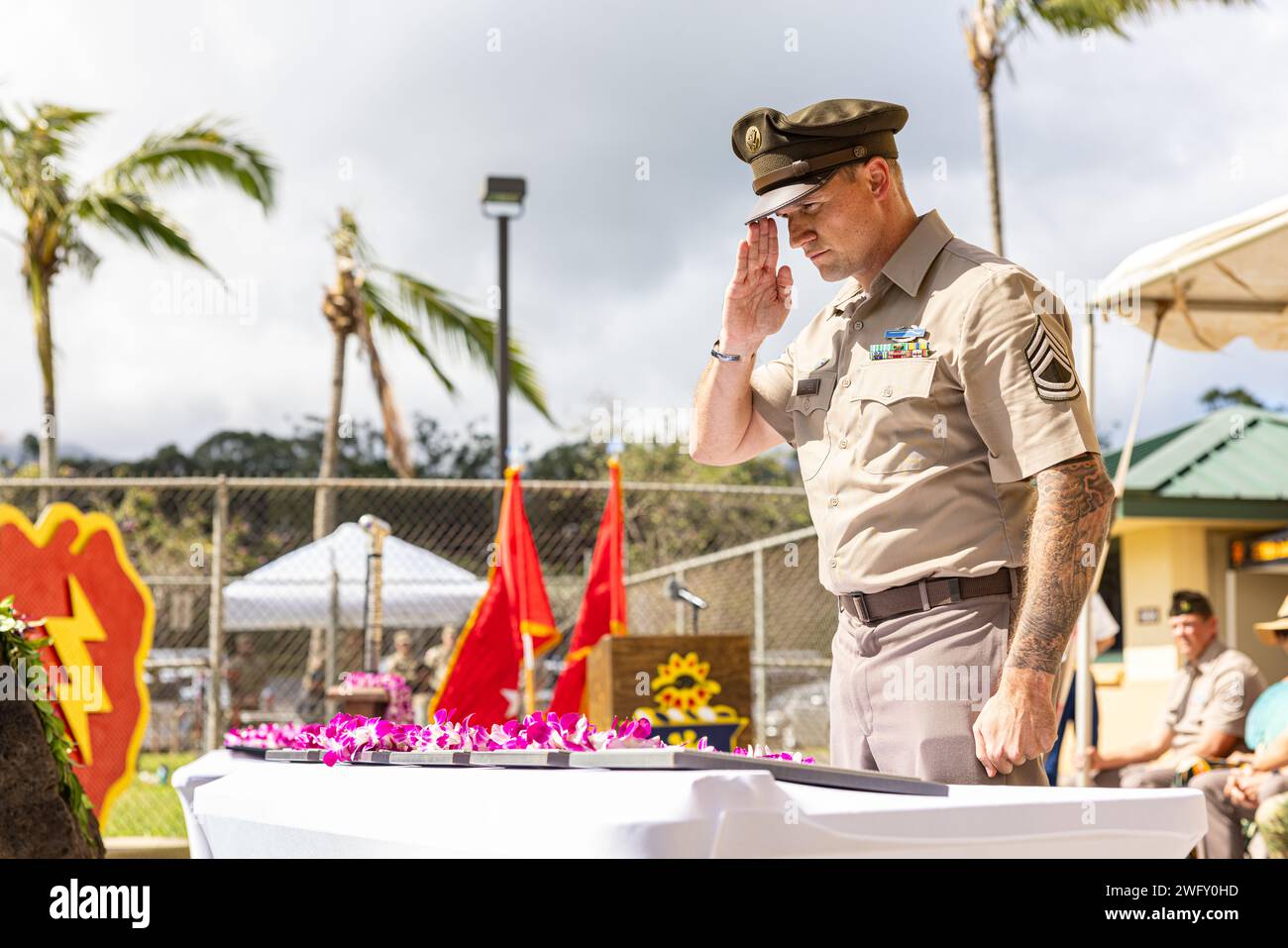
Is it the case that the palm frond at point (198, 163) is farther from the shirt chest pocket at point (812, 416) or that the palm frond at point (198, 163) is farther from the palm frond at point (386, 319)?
the shirt chest pocket at point (812, 416)

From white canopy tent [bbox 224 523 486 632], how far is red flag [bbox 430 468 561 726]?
2.66 metres

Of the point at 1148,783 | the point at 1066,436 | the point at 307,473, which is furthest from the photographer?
the point at 307,473

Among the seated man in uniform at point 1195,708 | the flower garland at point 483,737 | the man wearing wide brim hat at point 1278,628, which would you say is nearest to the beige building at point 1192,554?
the seated man in uniform at point 1195,708

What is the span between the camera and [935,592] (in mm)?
2277

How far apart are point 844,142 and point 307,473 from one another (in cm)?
2675

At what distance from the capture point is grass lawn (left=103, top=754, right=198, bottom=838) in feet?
29.9

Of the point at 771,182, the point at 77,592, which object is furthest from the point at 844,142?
the point at 77,592

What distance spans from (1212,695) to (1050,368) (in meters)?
4.64

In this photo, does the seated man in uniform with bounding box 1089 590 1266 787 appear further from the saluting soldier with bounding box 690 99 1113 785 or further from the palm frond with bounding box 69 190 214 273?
the palm frond with bounding box 69 190 214 273

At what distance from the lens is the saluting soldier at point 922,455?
7.08 ft

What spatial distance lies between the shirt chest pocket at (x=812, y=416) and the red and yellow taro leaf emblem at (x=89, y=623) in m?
5.24

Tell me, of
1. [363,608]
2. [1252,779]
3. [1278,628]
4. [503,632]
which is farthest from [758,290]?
[363,608]

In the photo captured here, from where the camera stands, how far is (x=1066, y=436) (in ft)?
7.11
